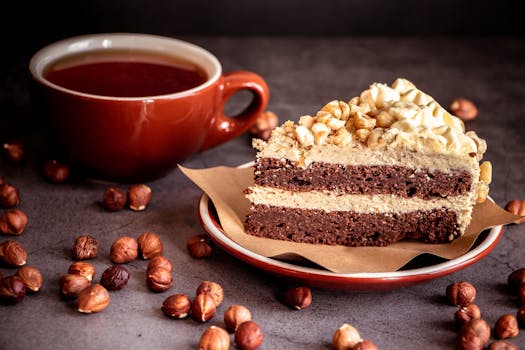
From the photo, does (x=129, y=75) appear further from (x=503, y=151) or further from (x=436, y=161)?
(x=503, y=151)

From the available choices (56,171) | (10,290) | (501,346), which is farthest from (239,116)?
(501,346)

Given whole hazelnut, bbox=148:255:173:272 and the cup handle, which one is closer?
whole hazelnut, bbox=148:255:173:272

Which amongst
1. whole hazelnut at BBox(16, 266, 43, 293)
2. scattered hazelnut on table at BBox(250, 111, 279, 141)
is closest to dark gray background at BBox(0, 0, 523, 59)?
scattered hazelnut on table at BBox(250, 111, 279, 141)

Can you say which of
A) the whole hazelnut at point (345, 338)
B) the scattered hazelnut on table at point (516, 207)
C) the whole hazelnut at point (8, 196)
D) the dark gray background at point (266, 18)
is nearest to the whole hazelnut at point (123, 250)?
the whole hazelnut at point (8, 196)

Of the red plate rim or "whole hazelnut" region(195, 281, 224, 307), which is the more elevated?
the red plate rim

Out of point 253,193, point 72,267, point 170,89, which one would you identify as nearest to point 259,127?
point 170,89

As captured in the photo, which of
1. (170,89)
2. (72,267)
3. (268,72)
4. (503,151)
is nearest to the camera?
(72,267)

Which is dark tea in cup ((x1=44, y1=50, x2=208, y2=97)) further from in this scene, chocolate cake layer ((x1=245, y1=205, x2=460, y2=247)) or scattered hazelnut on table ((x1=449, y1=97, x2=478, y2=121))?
scattered hazelnut on table ((x1=449, y1=97, x2=478, y2=121))

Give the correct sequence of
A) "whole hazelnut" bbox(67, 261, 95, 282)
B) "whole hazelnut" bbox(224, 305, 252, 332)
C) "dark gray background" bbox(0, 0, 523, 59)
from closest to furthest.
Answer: "whole hazelnut" bbox(224, 305, 252, 332) < "whole hazelnut" bbox(67, 261, 95, 282) < "dark gray background" bbox(0, 0, 523, 59)
